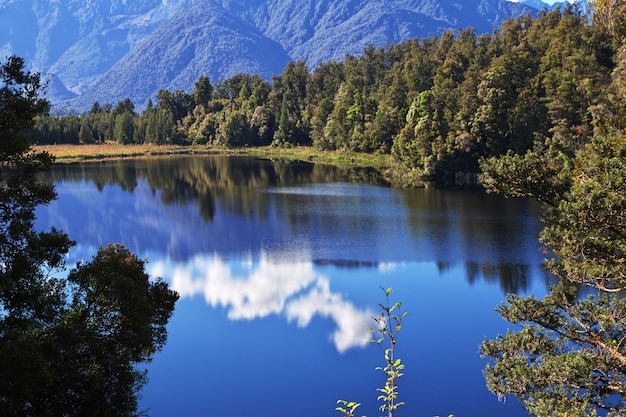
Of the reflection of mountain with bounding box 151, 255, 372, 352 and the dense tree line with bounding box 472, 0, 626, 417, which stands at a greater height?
the dense tree line with bounding box 472, 0, 626, 417

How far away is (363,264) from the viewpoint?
34.1 metres

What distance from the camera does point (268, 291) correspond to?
1187 inches

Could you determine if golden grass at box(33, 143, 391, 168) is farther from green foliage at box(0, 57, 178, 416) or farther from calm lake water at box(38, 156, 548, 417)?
green foliage at box(0, 57, 178, 416)

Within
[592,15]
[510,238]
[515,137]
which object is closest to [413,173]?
[515,137]

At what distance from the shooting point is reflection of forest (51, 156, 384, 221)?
59.4m

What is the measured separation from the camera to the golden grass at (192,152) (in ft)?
304

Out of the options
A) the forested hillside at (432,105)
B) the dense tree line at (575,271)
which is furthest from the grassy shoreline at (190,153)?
the dense tree line at (575,271)

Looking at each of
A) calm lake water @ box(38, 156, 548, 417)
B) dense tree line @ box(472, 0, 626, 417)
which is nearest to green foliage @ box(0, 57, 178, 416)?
calm lake water @ box(38, 156, 548, 417)

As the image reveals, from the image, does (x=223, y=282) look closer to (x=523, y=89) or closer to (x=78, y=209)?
(x=78, y=209)

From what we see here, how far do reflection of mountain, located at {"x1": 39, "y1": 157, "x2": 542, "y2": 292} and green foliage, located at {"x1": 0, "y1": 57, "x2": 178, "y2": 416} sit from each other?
20.0 m

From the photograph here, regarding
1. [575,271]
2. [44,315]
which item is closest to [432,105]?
[575,271]

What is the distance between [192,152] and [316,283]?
295 ft

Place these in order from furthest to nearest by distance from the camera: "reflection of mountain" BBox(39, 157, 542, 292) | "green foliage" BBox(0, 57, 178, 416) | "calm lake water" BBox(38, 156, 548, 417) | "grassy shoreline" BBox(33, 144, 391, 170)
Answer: "grassy shoreline" BBox(33, 144, 391, 170) < "reflection of mountain" BBox(39, 157, 542, 292) < "calm lake water" BBox(38, 156, 548, 417) < "green foliage" BBox(0, 57, 178, 416)

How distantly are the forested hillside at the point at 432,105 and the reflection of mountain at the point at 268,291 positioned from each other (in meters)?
14.0
